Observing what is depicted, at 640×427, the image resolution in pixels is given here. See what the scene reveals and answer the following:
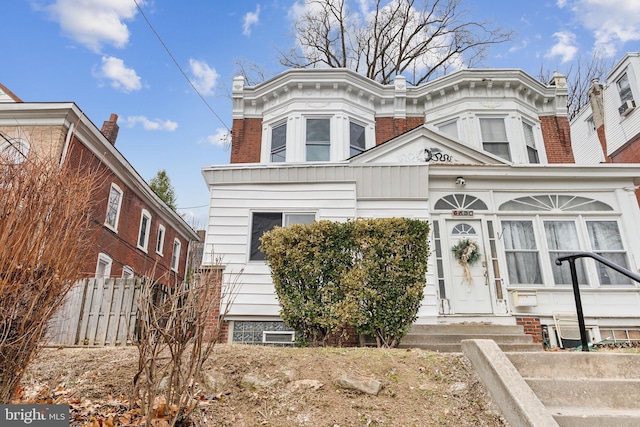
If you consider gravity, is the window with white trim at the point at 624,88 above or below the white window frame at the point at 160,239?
above

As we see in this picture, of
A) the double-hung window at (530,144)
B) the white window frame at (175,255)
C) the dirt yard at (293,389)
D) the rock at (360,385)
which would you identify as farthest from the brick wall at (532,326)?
the white window frame at (175,255)

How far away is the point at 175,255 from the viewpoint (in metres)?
21.2

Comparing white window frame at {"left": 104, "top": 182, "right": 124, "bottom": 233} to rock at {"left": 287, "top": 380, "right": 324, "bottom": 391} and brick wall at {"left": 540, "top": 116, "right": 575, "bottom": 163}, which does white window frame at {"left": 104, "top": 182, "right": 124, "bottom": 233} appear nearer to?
rock at {"left": 287, "top": 380, "right": 324, "bottom": 391}

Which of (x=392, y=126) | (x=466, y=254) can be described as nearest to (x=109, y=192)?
(x=392, y=126)

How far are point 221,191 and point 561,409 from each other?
24.0 ft

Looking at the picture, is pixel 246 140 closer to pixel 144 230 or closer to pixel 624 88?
pixel 144 230

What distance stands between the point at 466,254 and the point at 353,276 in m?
3.76

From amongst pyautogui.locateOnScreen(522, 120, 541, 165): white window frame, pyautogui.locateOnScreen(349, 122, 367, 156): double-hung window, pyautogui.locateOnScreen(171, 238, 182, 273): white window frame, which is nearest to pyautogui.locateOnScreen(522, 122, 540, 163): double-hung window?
pyautogui.locateOnScreen(522, 120, 541, 165): white window frame

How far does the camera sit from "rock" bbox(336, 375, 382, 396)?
3.35 meters

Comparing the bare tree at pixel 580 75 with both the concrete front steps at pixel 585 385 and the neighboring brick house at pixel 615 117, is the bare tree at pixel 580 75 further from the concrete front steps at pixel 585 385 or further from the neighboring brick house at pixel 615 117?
the concrete front steps at pixel 585 385

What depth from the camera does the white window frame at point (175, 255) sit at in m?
21.0

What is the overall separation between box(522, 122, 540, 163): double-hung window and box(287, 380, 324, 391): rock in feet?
37.4

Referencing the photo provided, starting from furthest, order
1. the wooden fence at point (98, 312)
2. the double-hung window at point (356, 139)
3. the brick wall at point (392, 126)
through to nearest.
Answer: the brick wall at point (392, 126) → the double-hung window at point (356, 139) → the wooden fence at point (98, 312)

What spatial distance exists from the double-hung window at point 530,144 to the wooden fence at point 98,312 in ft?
38.3
